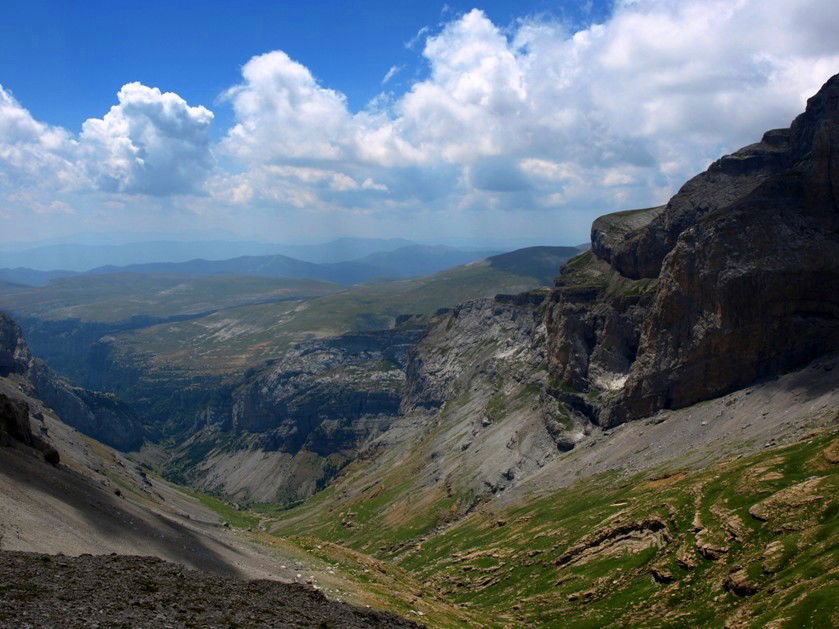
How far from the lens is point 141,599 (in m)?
39.3

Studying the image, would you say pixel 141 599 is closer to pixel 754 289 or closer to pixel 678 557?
pixel 678 557

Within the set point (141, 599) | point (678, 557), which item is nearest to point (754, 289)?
point (678, 557)

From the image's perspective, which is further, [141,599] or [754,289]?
[754,289]

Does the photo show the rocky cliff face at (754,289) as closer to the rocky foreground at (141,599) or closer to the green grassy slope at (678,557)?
the green grassy slope at (678,557)

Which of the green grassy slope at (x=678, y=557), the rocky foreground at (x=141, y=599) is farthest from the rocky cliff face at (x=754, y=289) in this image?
the rocky foreground at (x=141, y=599)

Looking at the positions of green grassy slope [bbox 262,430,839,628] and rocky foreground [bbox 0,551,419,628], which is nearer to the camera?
rocky foreground [bbox 0,551,419,628]

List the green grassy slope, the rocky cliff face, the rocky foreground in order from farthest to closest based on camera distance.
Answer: the rocky cliff face, the green grassy slope, the rocky foreground

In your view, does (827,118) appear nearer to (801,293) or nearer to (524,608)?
(801,293)

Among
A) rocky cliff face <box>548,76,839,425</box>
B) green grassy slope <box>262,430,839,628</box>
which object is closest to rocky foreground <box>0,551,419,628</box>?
green grassy slope <box>262,430,839,628</box>

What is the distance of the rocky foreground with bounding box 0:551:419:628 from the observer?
114 feet

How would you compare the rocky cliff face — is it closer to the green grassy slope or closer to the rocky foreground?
the green grassy slope

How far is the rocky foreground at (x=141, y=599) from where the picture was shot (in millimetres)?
34688

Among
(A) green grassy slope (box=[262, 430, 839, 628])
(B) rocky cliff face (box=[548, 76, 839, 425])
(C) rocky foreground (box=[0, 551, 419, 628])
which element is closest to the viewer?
(C) rocky foreground (box=[0, 551, 419, 628])

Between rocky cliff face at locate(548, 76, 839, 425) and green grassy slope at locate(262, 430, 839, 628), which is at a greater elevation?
rocky cliff face at locate(548, 76, 839, 425)
